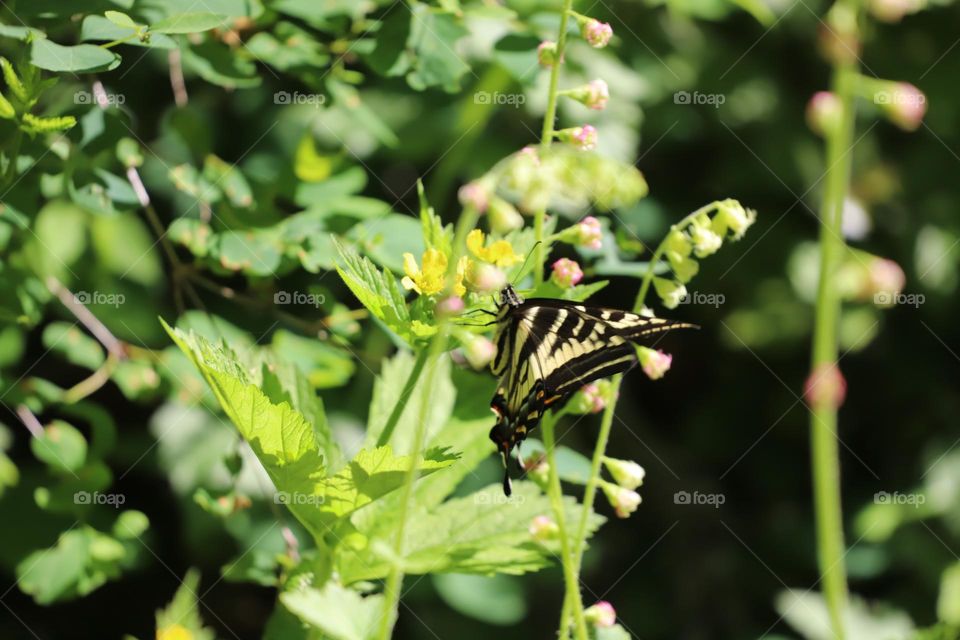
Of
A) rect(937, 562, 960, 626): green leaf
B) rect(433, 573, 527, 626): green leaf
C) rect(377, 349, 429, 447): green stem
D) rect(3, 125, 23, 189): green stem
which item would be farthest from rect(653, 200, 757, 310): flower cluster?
rect(937, 562, 960, 626): green leaf

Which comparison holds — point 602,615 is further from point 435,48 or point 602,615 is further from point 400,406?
point 435,48

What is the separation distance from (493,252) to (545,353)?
0.15 metres

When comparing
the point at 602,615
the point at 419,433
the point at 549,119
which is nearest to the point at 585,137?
the point at 549,119

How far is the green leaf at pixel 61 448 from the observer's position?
4.82ft

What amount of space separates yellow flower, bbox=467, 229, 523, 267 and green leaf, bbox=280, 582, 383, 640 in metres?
0.42

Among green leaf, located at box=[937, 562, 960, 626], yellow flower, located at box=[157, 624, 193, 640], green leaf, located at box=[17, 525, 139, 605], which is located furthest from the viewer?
green leaf, located at box=[937, 562, 960, 626]

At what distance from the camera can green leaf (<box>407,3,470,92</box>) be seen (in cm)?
149

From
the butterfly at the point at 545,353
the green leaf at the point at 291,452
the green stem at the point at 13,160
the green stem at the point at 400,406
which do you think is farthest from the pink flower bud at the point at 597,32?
the green stem at the point at 13,160

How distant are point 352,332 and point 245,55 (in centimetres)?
48

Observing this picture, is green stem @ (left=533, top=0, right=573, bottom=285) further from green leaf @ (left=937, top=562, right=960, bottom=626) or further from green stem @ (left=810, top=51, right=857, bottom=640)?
green leaf @ (left=937, top=562, right=960, bottom=626)

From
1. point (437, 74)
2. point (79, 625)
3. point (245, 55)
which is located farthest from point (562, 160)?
point (79, 625)

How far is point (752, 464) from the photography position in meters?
2.75

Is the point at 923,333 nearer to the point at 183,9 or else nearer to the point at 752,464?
the point at 752,464

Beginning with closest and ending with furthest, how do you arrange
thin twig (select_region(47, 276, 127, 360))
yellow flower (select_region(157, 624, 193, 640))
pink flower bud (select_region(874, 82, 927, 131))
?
1. pink flower bud (select_region(874, 82, 927, 131))
2. yellow flower (select_region(157, 624, 193, 640))
3. thin twig (select_region(47, 276, 127, 360))
